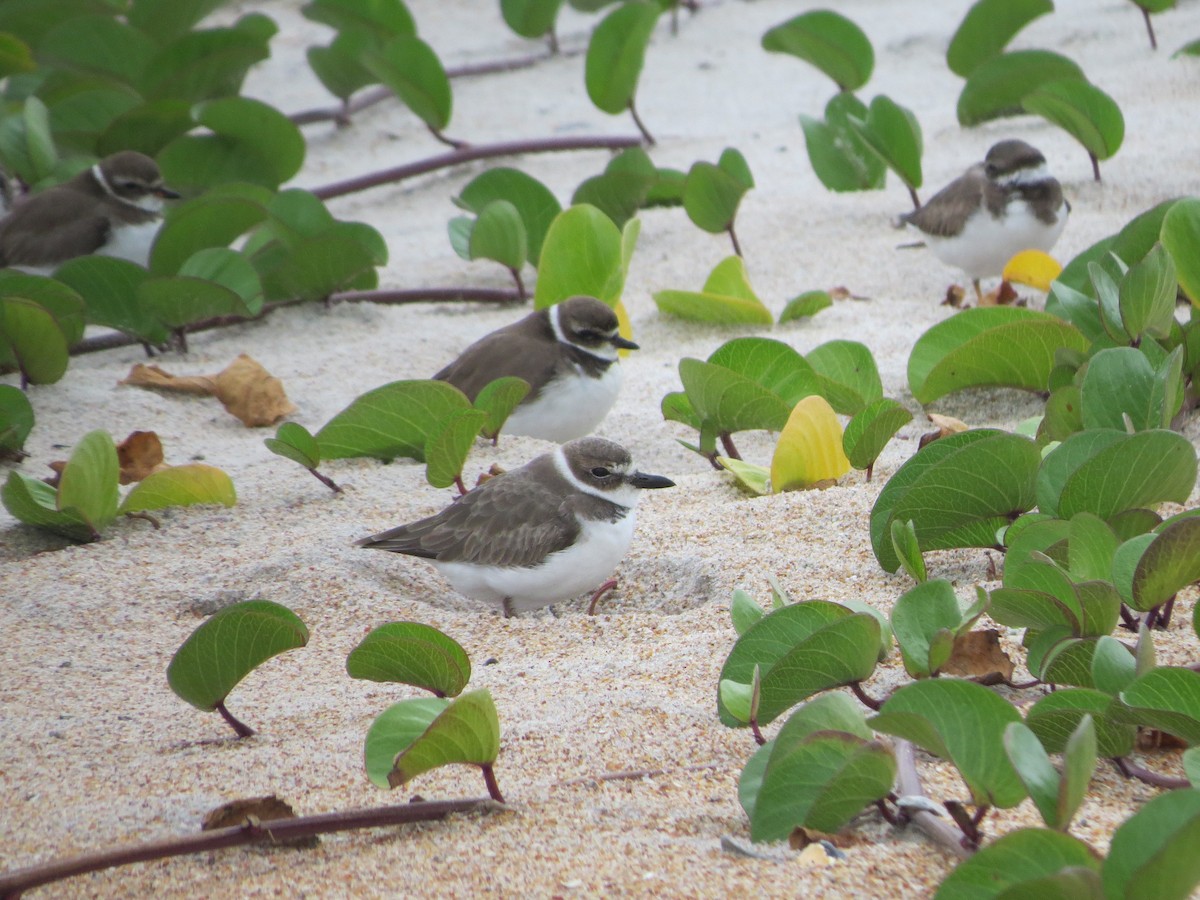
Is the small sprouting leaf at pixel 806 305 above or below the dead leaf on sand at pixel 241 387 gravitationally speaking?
above

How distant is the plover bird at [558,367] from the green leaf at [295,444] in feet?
3.08

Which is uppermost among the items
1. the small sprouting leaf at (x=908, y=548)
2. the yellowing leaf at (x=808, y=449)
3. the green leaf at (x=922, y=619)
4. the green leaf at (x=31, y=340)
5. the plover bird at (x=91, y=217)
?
the green leaf at (x=922, y=619)

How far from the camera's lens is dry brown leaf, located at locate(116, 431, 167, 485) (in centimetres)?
444

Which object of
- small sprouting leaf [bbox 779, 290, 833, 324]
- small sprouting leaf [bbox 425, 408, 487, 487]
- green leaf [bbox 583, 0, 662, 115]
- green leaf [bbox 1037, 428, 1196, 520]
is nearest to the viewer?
green leaf [bbox 1037, 428, 1196, 520]

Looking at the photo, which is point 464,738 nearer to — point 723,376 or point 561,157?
point 723,376

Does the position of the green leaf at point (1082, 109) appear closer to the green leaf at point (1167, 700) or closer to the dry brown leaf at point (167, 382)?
the dry brown leaf at point (167, 382)

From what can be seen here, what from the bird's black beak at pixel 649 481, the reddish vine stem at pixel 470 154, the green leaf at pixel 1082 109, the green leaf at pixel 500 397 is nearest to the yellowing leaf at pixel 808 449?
the bird's black beak at pixel 649 481

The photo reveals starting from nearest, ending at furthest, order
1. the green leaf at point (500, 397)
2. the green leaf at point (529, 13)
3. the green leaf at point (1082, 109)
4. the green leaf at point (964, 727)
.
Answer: the green leaf at point (964, 727) < the green leaf at point (500, 397) < the green leaf at point (1082, 109) < the green leaf at point (529, 13)

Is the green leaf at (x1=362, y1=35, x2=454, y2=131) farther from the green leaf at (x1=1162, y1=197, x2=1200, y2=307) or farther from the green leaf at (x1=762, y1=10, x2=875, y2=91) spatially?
the green leaf at (x1=1162, y1=197, x2=1200, y2=307)

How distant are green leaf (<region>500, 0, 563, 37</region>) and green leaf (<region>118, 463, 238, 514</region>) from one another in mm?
4813

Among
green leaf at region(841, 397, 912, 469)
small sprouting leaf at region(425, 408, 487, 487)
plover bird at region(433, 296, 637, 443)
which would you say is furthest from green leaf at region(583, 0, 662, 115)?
green leaf at region(841, 397, 912, 469)

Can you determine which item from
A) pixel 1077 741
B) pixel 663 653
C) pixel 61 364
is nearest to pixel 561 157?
pixel 61 364

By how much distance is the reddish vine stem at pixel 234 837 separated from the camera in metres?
2.11

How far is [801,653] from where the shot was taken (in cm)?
236
